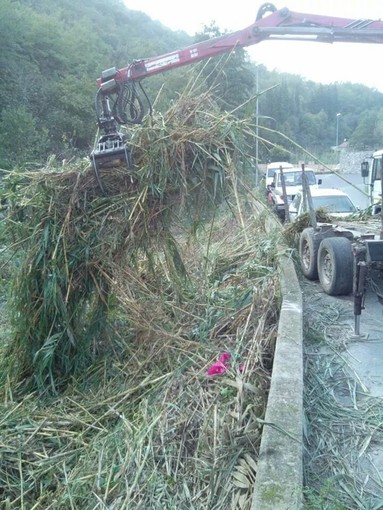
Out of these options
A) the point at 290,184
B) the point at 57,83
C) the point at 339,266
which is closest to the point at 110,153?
the point at 339,266

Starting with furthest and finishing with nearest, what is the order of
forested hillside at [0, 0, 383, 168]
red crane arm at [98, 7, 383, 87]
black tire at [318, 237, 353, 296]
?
forested hillside at [0, 0, 383, 168] → red crane arm at [98, 7, 383, 87] → black tire at [318, 237, 353, 296]

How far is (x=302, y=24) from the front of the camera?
8.42m

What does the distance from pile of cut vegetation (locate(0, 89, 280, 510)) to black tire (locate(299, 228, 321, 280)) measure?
3.10m

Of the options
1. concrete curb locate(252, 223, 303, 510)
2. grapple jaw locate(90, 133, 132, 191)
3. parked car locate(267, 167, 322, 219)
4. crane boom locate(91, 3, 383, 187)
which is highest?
crane boom locate(91, 3, 383, 187)

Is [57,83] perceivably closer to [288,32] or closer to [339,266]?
[288,32]

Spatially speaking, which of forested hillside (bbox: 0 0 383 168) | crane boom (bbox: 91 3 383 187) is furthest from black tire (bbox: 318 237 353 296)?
crane boom (bbox: 91 3 383 187)

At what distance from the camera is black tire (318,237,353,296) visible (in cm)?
727

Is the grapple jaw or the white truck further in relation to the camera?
the white truck

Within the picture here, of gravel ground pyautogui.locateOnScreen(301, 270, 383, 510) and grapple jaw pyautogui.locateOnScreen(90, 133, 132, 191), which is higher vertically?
grapple jaw pyautogui.locateOnScreen(90, 133, 132, 191)

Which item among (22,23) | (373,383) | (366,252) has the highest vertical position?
(22,23)

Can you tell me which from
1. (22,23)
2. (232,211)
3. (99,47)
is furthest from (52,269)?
(99,47)

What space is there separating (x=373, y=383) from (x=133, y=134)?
9.88 ft

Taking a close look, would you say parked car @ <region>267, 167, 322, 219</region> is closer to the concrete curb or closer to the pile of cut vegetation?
the pile of cut vegetation

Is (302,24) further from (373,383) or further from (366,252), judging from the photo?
(373,383)
